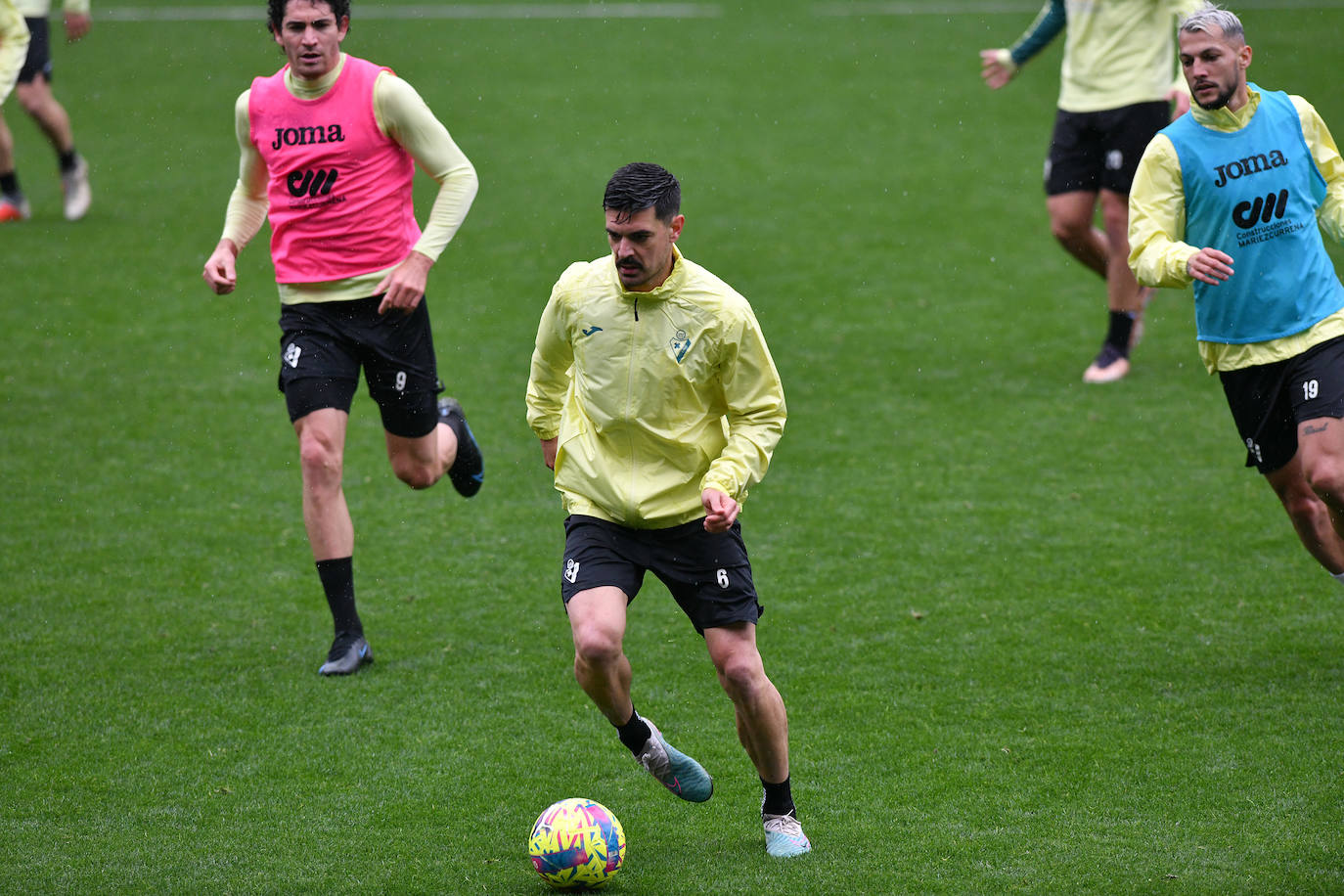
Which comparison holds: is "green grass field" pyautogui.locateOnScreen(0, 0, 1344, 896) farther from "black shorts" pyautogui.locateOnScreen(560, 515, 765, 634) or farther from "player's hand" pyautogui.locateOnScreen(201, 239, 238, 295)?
"player's hand" pyautogui.locateOnScreen(201, 239, 238, 295)

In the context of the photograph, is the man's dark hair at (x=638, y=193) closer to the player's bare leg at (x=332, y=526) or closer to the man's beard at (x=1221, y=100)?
the player's bare leg at (x=332, y=526)

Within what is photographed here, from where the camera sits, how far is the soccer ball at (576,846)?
431 centimetres

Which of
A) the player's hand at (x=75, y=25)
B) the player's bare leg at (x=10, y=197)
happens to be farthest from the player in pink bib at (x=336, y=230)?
the player's bare leg at (x=10, y=197)

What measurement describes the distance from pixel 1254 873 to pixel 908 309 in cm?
717

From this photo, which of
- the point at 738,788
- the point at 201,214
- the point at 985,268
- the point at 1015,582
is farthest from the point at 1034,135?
the point at 738,788

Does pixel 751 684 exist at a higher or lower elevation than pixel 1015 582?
higher

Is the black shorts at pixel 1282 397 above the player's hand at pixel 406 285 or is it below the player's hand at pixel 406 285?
below

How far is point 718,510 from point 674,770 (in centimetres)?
96

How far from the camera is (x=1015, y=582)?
6.81 m

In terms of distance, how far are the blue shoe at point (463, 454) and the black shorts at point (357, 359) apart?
60 cm

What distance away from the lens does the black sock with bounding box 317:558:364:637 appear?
6078mm

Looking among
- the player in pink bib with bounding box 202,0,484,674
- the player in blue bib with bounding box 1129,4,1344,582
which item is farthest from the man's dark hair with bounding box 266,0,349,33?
the player in blue bib with bounding box 1129,4,1344,582

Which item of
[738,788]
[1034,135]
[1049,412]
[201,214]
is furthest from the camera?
[1034,135]

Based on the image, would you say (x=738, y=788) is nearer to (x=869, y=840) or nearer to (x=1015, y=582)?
(x=869, y=840)
